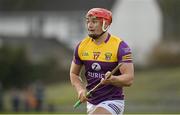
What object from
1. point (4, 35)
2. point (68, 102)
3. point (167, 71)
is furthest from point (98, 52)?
point (4, 35)

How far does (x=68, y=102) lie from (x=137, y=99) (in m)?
3.65

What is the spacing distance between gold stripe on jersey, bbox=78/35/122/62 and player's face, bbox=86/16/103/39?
209 mm

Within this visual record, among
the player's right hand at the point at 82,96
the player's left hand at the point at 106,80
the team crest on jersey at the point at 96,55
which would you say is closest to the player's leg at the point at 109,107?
the player's right hand at the point at 82,96

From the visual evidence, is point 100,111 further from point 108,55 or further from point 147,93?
point 147,93

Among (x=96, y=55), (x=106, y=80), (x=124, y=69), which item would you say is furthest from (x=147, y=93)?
(x=106, y=80)

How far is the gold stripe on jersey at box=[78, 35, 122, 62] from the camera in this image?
34.1 ft

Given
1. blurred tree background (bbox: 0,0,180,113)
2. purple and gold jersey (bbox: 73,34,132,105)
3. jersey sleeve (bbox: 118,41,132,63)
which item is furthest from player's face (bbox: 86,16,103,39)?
blurred tree background (bbox: 0,0,180,113)

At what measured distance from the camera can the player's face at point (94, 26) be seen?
1037 cm

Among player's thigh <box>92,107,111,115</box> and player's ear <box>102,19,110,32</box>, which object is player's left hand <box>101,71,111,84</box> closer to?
player's thigh <box>92,107,111,115</box>

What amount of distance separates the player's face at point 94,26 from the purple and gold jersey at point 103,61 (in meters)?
0.21

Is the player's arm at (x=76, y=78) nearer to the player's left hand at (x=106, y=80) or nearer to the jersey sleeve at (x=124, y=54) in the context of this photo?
the player's left hand at (x=106, y=80)

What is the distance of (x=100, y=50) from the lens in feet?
34.4

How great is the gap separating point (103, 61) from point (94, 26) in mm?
438

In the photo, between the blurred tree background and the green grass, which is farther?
the blurred tree background
